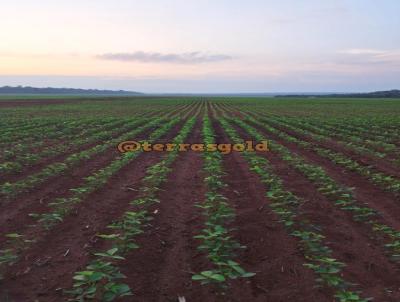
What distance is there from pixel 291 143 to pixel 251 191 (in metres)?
8.49

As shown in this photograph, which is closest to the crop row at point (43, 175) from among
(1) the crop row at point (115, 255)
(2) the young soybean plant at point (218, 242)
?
(1) the crop row at point (115, 255)

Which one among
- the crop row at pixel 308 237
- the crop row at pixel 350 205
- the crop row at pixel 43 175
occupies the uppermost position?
the crop row at pixel 308 237

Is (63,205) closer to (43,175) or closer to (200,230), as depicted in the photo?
(200,230)

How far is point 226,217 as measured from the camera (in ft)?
20.6

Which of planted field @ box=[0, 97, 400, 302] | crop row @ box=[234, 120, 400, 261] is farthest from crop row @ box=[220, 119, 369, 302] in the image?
crop row @ box=[234, 120, 400, 261]

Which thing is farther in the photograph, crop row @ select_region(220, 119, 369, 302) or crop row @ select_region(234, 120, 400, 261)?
crop row @ select_region(234, 120, 400, 261)

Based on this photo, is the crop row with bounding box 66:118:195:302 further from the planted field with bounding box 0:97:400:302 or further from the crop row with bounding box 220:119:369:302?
the crop row with bounding box 220:119:369:302

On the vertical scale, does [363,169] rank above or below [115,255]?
below

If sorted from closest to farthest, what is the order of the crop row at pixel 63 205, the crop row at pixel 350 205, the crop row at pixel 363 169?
the crop row at pixel 63 205, the crop row at pixel 350 205, the crop row at pixel 363 169

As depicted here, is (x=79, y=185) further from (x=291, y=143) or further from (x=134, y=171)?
(x=291, y=143)

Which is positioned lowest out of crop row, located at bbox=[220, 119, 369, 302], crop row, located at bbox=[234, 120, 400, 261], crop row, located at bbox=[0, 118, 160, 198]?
crop row, located at bbox=[0, 118, 160, 198]

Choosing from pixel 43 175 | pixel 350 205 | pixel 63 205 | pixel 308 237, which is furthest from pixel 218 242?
pixel 43 175

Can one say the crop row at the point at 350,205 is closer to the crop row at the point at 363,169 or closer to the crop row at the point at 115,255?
the crop row at the point at 363,169

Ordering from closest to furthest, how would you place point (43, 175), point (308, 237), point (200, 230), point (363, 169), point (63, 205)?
point (308, 237) → point (200, 230) → point (63, 205) → point (43, 175) → point (363, 169)
